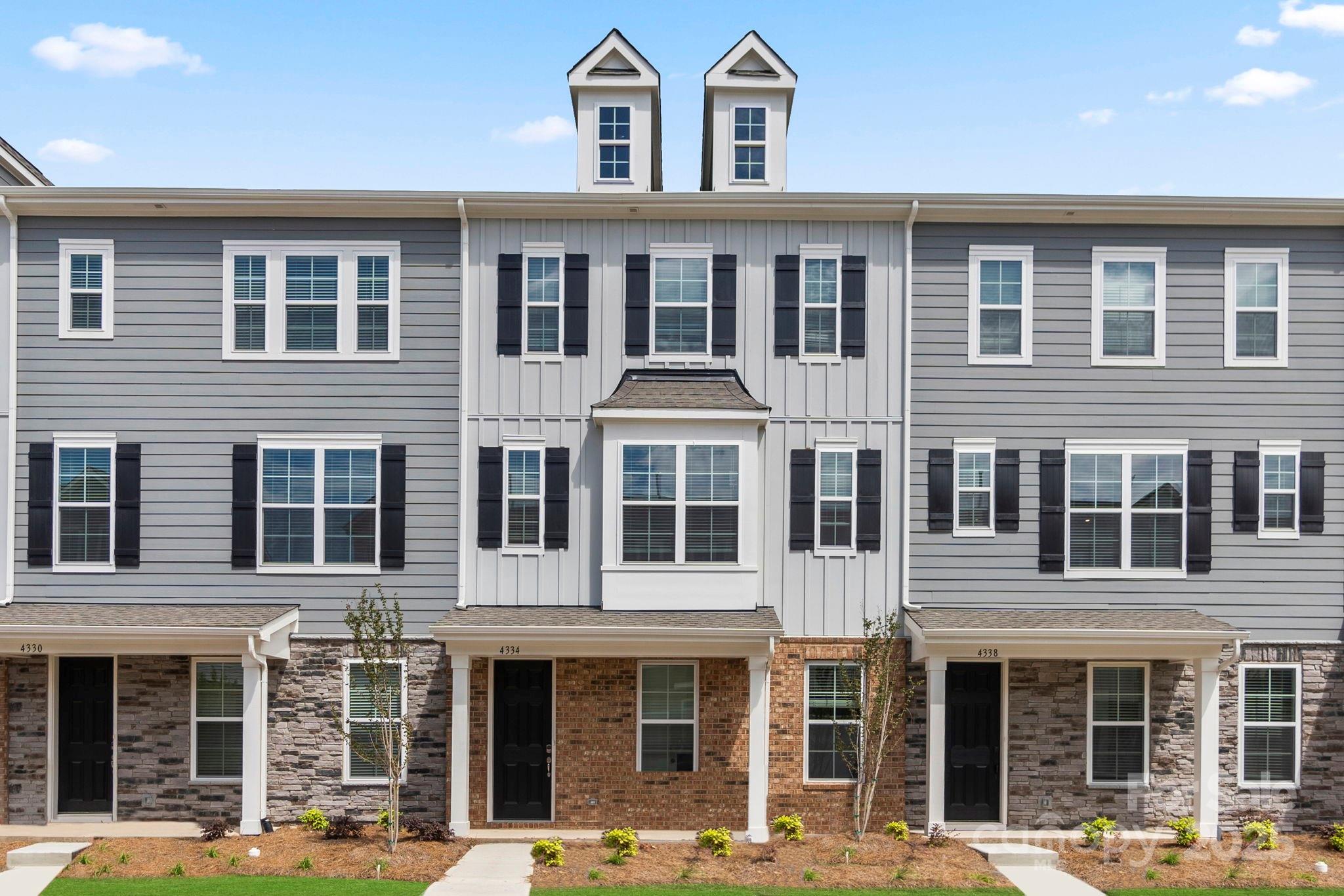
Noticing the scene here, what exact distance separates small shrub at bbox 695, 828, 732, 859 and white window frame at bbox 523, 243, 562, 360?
650cm

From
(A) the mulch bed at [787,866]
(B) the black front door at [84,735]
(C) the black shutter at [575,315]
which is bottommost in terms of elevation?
(A) the mulch bed at [787,866]

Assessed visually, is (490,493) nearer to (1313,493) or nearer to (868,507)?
(868,507)

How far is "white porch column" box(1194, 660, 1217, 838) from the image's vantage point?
12406 mm

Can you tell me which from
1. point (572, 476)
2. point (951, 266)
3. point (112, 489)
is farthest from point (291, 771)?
point (951, 266)

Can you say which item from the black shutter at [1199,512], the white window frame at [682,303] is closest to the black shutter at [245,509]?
the white window frame at [682,303]

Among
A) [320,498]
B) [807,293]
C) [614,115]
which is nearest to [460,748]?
[320,498]

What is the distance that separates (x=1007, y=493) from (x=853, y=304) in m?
3.36

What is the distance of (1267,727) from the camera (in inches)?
524

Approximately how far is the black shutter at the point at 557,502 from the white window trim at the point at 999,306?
581cm

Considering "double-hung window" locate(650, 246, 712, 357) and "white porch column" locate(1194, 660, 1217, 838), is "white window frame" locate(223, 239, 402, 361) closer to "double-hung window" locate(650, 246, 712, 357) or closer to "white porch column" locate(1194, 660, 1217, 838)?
"double-hung window" locate(650, 246, 712, 357)

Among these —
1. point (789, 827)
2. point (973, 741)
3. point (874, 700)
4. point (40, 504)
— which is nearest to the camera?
point (789, 827)

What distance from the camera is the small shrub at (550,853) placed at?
37.3 ft

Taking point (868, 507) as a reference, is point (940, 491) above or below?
above

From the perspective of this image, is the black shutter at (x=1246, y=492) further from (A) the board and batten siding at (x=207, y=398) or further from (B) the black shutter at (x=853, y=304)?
(A) the board and batten siding at (x=207, y=398)
